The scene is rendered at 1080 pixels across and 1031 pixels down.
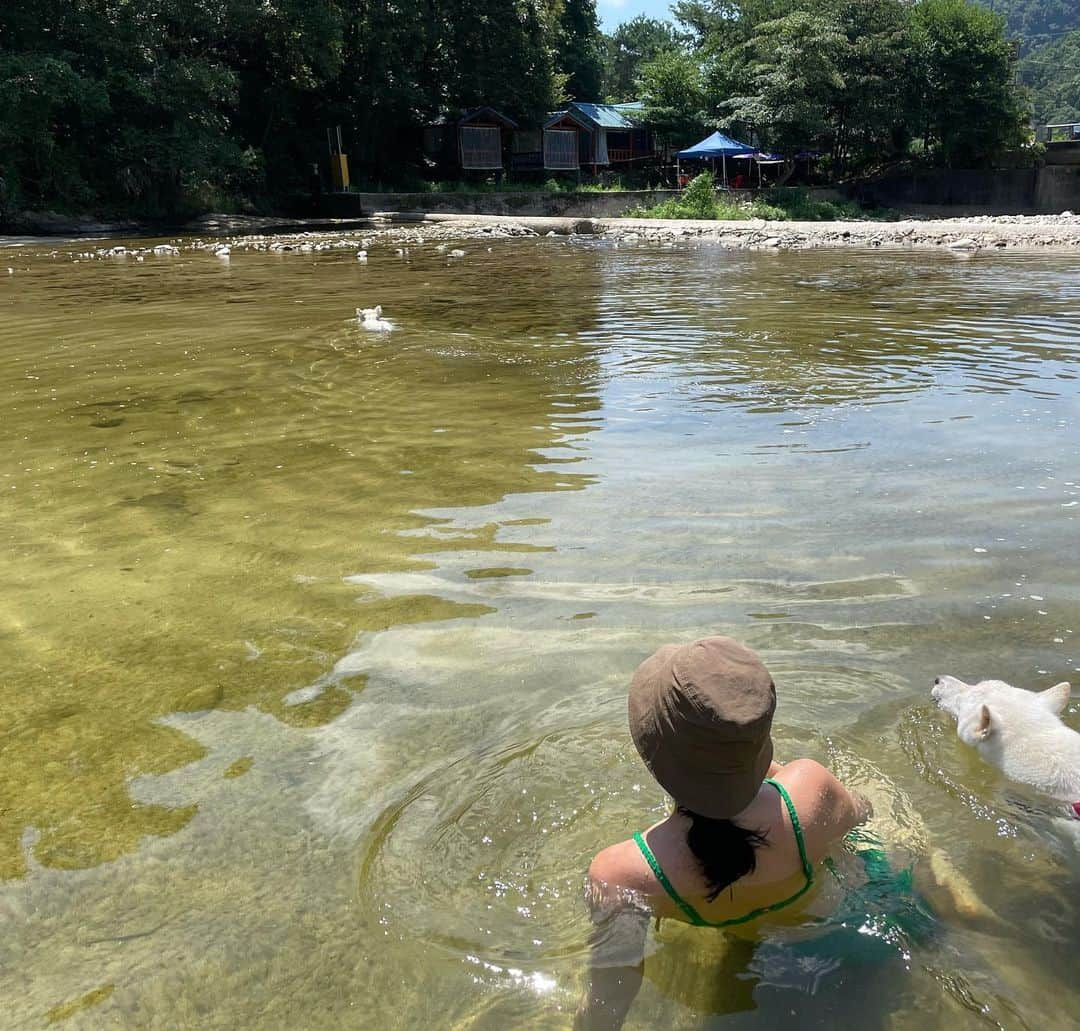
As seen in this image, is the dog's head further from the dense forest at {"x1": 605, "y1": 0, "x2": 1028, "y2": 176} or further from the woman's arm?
the dense forest at {"x1": 605, "y1": 0, "x2": 1028, "y2": 176}

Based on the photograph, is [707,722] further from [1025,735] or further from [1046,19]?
[1046,19]

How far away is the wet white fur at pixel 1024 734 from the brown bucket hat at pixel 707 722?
3.75 ft

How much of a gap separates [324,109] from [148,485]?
131 feet

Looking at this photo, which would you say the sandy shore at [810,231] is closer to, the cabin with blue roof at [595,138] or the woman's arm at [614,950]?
the cabin with blue roof at [595,138]

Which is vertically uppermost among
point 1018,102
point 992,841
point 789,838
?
point 1018,102

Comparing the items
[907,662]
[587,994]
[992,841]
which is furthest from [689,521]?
[587,994]

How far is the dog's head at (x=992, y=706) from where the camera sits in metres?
2.62

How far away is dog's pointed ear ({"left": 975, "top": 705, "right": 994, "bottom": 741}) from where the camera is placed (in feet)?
8.52

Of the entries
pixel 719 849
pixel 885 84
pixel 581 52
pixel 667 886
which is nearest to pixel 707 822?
pixel 719 849

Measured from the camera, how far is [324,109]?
1575 inches

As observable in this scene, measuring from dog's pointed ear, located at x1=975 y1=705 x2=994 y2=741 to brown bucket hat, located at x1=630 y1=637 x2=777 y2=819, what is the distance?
107cm

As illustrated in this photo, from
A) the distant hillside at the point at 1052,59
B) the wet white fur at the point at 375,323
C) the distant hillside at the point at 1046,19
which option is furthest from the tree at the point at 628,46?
the distant hillside at the point at 1046,19

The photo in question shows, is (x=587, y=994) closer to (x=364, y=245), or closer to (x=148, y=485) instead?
(x=148, y=485)

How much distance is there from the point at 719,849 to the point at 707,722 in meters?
0.39
